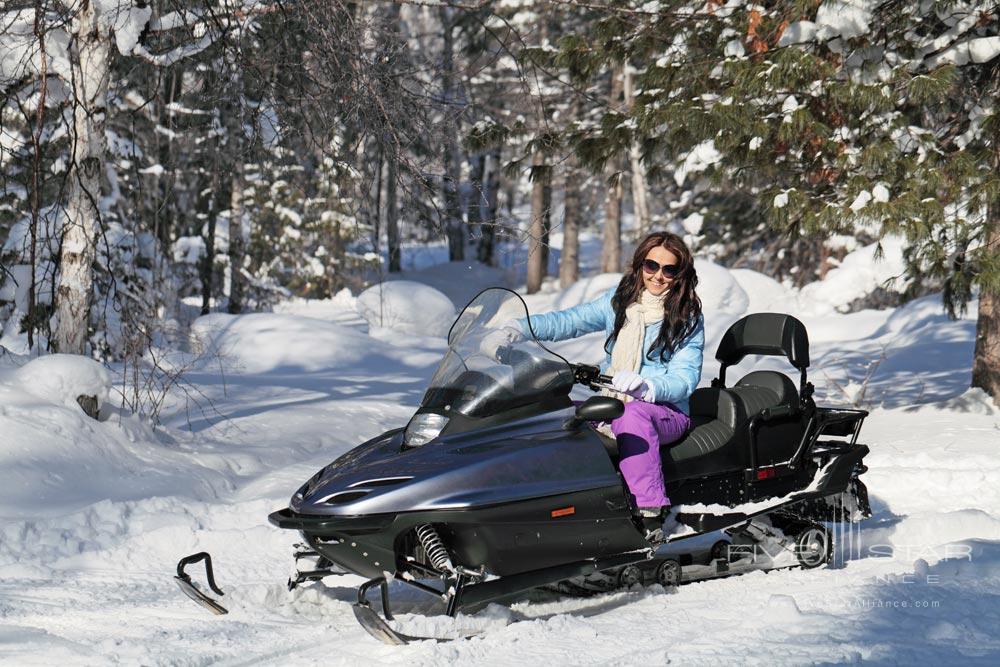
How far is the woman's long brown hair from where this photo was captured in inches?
185

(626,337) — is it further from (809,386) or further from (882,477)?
(882,477)

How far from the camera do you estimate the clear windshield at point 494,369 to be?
4.22m

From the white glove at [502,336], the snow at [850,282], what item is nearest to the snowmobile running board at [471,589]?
the white glove at [502,336]

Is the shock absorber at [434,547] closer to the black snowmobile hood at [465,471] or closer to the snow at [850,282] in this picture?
the black snowmobile hood at [465,471]

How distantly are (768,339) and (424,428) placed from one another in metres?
2.06

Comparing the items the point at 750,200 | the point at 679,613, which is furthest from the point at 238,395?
the point at 750,200

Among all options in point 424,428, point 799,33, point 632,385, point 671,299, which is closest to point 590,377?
point 632,385

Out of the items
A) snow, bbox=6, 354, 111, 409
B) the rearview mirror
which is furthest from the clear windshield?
snow, bbox=6, 354, 111, 409

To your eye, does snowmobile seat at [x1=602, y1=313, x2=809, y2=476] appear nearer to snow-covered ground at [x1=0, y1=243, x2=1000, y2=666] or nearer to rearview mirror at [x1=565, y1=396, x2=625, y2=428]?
rearview mirror at [x1=565, y1=396, x2=625, y2=428]

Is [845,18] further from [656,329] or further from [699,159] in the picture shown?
[656,329]

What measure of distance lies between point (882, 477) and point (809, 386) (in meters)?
1.90

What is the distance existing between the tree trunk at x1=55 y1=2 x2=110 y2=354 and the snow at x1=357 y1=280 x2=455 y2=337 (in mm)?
9397

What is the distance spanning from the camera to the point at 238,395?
9.59 metres

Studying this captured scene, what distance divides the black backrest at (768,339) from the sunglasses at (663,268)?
696mm
